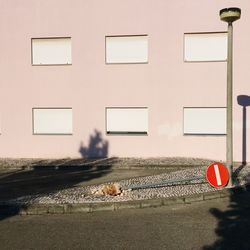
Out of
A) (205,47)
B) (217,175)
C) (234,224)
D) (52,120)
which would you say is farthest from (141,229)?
(52,120)

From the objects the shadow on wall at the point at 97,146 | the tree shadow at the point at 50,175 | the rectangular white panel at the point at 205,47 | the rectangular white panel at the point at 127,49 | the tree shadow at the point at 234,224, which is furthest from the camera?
the shadow on wall at the point at 97,146

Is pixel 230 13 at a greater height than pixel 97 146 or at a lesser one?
greater

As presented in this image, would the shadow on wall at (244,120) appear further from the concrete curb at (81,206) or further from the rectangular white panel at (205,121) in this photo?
the concrete curb at (81,206)

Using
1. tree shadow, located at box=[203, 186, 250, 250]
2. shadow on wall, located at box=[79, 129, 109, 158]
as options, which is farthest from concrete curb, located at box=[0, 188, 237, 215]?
shadow on wall, located at box=[79, 129, 109, 158]

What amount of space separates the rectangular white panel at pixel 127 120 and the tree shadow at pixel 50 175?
0.59m

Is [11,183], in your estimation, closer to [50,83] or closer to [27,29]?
[50,83]

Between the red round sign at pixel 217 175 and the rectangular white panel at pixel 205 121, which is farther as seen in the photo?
the rectangular white panel at pixel 205 121

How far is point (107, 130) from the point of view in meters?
15.6

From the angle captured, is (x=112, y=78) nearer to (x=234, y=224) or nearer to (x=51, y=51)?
(x=51, y=51)

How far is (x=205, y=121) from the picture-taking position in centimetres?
1495

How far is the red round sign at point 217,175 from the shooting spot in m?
8.73

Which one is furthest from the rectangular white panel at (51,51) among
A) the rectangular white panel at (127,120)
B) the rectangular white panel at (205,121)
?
the rectangular white panel at (205,121)

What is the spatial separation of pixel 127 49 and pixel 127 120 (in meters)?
2.44

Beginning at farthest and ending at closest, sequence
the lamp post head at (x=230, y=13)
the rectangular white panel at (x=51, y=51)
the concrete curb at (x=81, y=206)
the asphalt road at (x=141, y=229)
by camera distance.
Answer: the rectangular white panel at (x=51, y=51), the lamp post head at (x=230, y=13), the concrete curb at (x=81, y=206), the asphalt road at (x=141, y=229)
